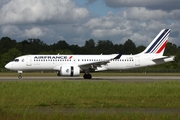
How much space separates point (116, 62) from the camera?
46.8m

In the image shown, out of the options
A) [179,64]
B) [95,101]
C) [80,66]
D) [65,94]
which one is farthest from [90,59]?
[179,64]

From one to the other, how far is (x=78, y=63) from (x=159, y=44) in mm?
12172

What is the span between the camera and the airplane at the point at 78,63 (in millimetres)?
42944

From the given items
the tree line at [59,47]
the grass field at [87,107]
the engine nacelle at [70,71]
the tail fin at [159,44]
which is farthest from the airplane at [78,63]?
the tree line at [59,47]

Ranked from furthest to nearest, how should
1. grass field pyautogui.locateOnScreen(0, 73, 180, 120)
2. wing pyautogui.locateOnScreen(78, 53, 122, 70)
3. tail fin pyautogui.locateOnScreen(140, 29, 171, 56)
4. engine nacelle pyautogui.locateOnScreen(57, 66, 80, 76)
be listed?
tail fin pyautogui.locateOnScreen(140, 29, 171, 56), wing pyautogui.locateOnScreen(78, 53, 122, 70), engine nacelle pyautogui.locateOnScreen(57, 66, 80, 76), grass field pyautogui.locateOnScreen(0, 73, 180, 120)

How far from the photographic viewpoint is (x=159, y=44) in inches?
1996

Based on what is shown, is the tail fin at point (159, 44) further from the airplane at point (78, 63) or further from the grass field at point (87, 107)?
the grass field at point (87, 107)

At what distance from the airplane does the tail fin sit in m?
0.60

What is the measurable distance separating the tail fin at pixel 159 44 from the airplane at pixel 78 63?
23.7 inches

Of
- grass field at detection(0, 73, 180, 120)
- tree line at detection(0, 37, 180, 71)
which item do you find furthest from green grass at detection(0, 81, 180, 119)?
tree line at detection(0, 37, 180, 71)

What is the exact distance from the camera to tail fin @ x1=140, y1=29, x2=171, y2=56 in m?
49.9

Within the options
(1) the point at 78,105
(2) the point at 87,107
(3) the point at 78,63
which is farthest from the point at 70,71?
(2) the point at 87,107

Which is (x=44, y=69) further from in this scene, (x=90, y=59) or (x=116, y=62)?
(x=116, y=62)

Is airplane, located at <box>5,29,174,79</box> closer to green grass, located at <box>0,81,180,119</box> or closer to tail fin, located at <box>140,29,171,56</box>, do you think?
tail fin, located at <box>140,29,171,56</box>
